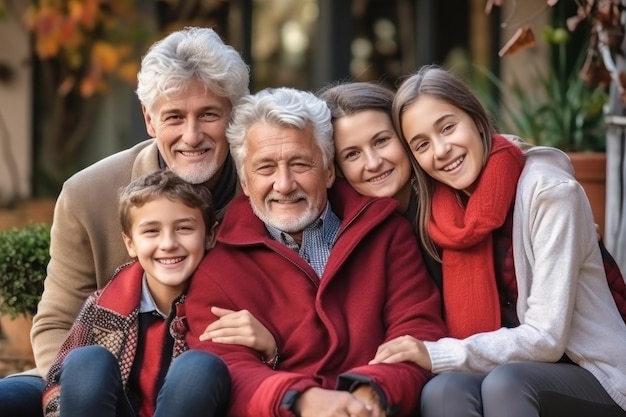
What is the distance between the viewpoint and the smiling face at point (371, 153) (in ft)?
12.2

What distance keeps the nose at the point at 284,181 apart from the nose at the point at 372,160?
0.77ft

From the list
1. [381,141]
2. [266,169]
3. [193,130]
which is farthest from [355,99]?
[193,130]

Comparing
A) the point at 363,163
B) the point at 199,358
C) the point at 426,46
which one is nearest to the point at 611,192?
the point at 363,163

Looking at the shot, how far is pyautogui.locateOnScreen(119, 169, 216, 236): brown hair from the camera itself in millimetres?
3596

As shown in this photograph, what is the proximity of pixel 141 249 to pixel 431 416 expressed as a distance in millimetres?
964

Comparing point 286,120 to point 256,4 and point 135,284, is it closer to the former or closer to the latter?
point 135,284

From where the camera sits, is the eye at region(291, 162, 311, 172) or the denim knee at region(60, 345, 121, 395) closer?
the denim knee at region(60, 345, 121, 395)

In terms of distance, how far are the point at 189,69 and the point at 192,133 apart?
193 mm

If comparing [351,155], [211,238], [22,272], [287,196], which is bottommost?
[22,272]

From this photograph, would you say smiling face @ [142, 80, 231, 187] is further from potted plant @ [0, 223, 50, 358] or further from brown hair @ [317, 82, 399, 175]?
potted plant @ [0, 223, 50, 358]

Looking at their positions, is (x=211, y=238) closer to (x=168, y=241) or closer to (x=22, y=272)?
(x=168, y=241)

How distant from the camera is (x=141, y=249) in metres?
3.59

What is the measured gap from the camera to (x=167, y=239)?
11.7 ft

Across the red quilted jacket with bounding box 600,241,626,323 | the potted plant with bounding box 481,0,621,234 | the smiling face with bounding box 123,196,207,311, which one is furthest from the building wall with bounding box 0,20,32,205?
the red quilted jacket with bounding box 600,241,626,323
